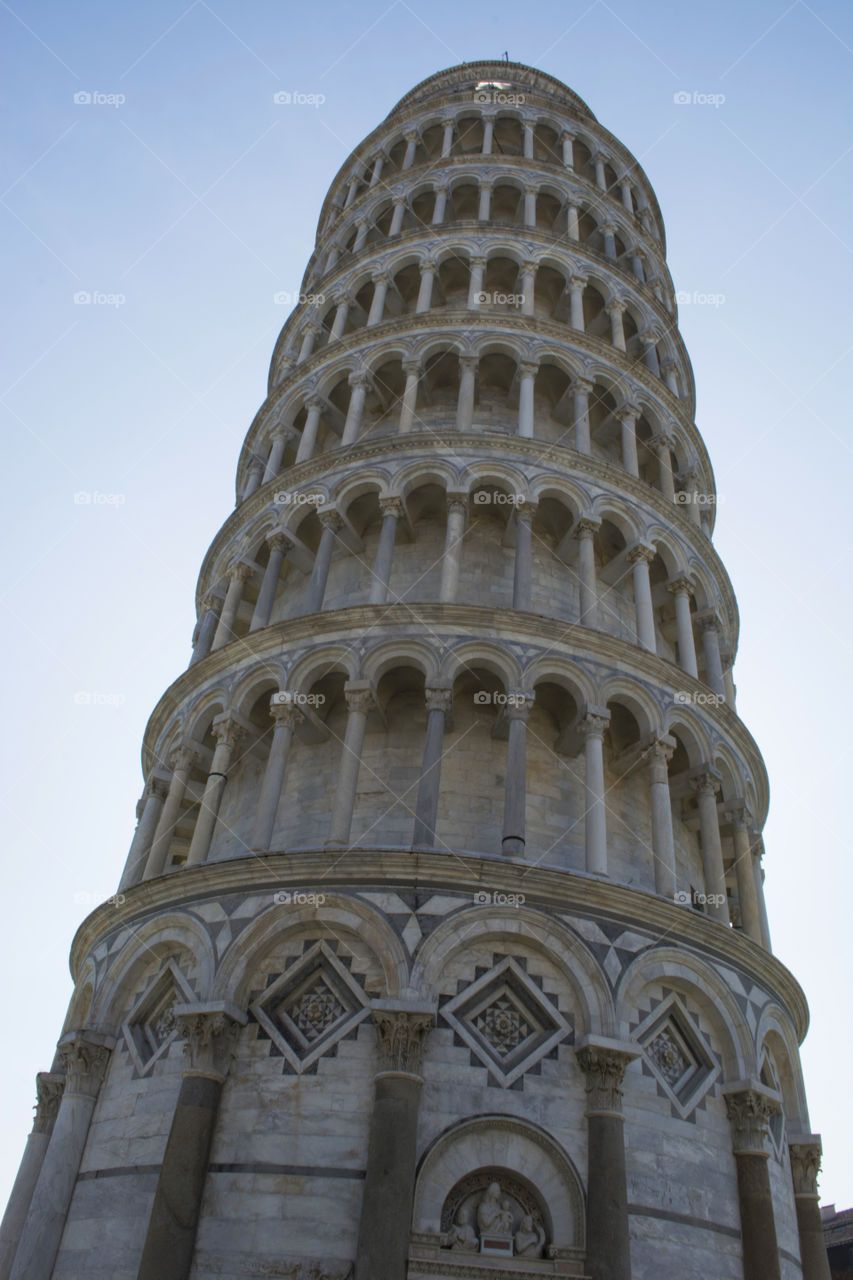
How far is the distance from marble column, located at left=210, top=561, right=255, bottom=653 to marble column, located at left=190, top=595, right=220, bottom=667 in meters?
0.16

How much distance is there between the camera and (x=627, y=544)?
2028 cm

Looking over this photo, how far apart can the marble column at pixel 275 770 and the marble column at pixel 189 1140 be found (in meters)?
2.64

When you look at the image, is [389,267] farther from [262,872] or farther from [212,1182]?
[212,1182]

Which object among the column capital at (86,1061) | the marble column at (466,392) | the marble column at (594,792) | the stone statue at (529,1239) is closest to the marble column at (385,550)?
the marble column at (466,392)

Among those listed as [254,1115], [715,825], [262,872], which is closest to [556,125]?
[715,825]

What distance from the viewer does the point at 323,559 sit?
19.6 metres

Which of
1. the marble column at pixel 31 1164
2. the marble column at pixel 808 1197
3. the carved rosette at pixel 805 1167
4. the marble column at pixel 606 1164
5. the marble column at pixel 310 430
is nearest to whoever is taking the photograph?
the marble column at pixel 606 1164

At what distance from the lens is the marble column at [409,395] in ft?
70.1

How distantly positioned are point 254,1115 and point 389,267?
1997 cm

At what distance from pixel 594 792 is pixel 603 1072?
4191 millimetres

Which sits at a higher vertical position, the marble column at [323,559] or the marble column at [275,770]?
the marble column at [323,559]

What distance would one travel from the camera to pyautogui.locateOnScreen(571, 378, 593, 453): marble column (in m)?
21.4

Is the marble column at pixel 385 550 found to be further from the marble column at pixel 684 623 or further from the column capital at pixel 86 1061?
the column capital at pixel 86 1061

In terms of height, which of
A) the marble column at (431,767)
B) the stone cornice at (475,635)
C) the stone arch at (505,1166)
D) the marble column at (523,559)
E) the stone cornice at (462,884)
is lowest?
the stone arch at (505,1166)
